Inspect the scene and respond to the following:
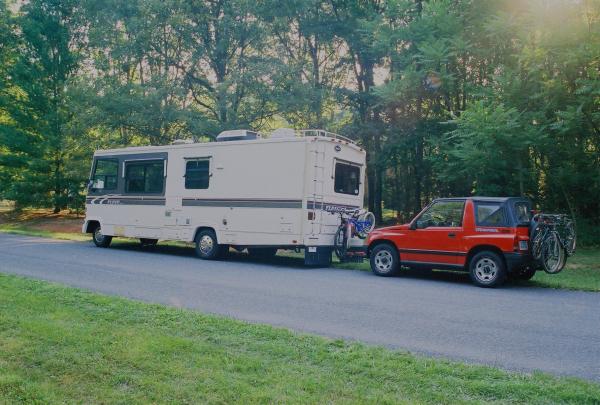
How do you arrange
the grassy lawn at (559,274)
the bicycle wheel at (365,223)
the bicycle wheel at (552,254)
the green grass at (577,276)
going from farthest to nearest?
the bicycle wheel at (365,223) → the grassy lawn at (559,274) → the green grass at (577,276) → the bicycle wheel at (552,254)

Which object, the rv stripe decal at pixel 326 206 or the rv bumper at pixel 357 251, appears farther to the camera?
the rv bumper at pixel 357 251

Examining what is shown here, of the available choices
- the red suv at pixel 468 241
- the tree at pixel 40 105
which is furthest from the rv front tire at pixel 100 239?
the tree at pixel 40 105

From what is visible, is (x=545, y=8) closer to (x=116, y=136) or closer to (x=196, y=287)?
(x=196, y=287)

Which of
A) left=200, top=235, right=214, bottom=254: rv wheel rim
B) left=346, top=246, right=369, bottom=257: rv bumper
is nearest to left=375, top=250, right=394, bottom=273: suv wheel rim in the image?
left=346, top=246, right=369, bottom=257: rv bumper

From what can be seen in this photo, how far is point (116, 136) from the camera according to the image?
27.8m

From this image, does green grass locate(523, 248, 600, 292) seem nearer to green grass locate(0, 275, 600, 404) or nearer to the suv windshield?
the suv windshield

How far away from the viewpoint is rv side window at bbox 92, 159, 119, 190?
1738cm

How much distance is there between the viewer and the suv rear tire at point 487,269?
10516 millimetres

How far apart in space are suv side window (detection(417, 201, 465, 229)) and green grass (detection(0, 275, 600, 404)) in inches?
247

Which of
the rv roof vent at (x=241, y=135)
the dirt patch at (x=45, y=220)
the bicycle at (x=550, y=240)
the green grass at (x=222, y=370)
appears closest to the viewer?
the green grass at (x=222, y=370)

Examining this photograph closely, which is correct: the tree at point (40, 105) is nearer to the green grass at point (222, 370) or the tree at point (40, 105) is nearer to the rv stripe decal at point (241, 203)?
the rv stripe decal at point (241, 203)

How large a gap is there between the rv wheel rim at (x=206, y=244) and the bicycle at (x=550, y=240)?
837 centimetres

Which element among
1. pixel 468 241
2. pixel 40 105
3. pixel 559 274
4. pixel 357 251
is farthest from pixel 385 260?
pixel 40 105

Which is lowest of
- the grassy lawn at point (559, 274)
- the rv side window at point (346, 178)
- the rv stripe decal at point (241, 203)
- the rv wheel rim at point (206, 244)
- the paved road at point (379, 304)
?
the paved road at point (379, 304)
